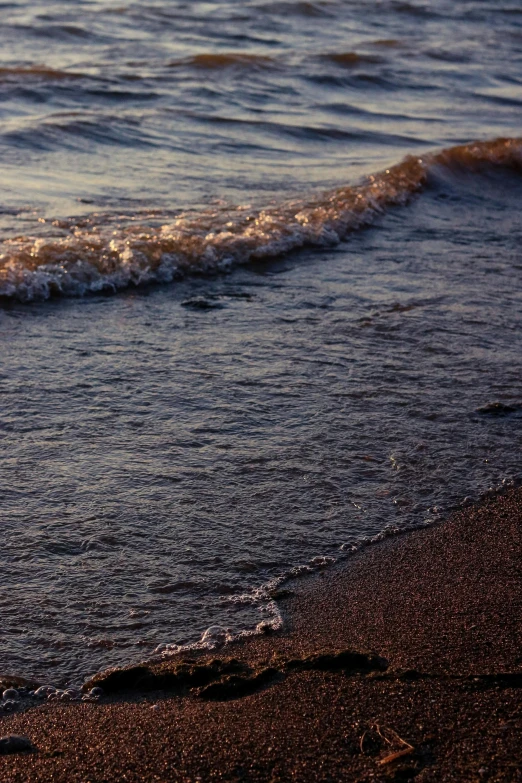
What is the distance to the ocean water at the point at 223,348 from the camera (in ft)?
9.93

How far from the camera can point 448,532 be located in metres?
3.31

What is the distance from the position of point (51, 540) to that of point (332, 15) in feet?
60.9

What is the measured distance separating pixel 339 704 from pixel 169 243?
423 centimetres

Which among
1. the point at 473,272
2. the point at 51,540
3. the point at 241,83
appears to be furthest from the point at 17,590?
the point at 241,83

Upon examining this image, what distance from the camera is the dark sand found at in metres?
2.15

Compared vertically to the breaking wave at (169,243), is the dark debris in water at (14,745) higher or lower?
lower

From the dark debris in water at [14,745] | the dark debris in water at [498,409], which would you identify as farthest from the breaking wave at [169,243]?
the dark debris in water at [14,745]

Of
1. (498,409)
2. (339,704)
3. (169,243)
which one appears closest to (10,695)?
(339,704)

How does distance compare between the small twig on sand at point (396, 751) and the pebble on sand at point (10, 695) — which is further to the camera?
the pebble on sand at point (10, 695)

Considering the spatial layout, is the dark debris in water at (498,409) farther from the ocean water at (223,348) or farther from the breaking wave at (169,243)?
the breaking wave at (169,243)

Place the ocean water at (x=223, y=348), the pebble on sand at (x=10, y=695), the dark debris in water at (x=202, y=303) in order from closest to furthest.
Answer: the pebble on sand at (x=10, y=695) → the ocean water at (x=223, y=348) → the dark debris in water at (x=202, y=303)

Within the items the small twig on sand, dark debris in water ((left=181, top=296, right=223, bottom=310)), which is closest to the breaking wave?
dark debris in water ((left=181, top=296, right=223, bottom=310))

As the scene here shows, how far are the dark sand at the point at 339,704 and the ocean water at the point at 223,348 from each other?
17 centimetres

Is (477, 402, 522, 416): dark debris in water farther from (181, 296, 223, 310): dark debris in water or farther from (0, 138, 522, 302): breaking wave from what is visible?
(0, 138, 522, 302): breaking wave
